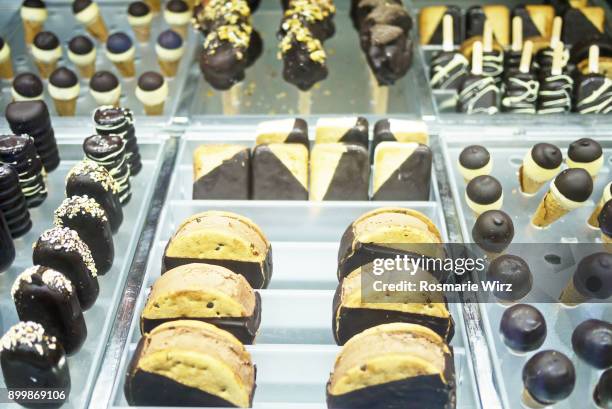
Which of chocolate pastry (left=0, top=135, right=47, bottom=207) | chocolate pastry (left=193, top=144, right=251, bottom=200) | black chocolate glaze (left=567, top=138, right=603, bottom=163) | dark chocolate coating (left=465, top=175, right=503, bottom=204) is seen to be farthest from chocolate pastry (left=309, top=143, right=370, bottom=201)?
chocolate pastry (left=0, top=135, right=47, bottom=207)

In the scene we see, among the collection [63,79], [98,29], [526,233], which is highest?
[63,79]

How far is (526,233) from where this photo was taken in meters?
A: 2.30

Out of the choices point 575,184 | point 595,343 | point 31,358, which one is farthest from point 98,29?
point 595,343

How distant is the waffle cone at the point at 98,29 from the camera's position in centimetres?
312

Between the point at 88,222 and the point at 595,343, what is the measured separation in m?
1.30

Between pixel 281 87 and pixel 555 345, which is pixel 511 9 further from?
pixel 555 345

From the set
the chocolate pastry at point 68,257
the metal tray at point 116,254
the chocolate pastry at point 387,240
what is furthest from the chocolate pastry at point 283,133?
the chocolate pastry at point 68,257

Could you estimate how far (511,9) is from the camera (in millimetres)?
3305

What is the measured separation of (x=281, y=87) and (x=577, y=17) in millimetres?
1228

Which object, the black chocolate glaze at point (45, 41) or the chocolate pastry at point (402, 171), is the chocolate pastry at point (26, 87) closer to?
the black chocolate glaze at point (45, 41)

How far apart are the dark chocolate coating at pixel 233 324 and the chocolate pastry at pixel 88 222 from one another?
0.32 m

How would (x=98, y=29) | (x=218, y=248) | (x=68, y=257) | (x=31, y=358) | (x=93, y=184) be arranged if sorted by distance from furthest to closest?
1. (x=98, y=29)
2. (x=93, y=184)
3. (x=218, y=248)
4. (x=68, y=257)
5. (x=31, y=358)

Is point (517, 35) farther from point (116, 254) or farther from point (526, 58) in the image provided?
point (116, 254)

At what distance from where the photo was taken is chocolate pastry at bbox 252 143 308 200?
2297 mm
